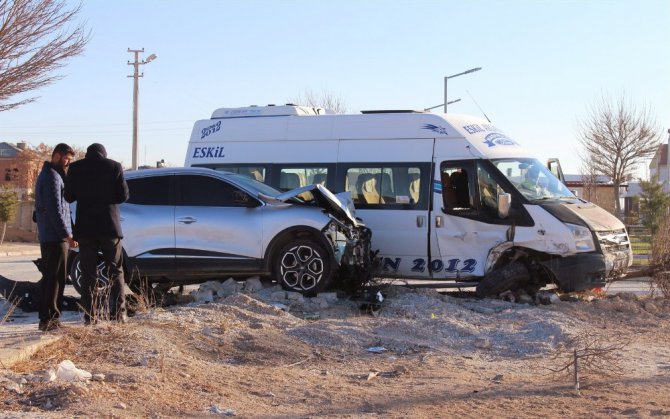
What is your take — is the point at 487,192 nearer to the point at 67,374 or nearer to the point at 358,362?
the point at 358,362

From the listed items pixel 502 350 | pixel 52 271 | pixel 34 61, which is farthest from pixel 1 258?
pixel 502 350

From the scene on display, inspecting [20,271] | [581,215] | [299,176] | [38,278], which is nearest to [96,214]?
[299,176]

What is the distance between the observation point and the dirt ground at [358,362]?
5.75 m

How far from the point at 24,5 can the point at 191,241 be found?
7.36 meters

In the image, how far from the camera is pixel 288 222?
34.3ft

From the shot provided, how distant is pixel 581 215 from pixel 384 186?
2.79 meters

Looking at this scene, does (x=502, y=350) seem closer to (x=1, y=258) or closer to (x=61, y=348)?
(x=61, y=348)

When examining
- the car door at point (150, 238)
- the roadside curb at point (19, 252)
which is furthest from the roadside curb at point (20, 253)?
the car door at point (150, 238)

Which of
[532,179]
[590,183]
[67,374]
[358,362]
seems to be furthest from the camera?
[590,183]

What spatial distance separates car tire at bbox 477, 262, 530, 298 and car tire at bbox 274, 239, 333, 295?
6.74 feet

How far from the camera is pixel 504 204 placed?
1079 centimetres

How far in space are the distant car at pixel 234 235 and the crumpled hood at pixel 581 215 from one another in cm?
255

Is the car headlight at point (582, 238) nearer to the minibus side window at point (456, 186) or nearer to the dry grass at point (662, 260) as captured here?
the dry grass at point (662, 260)

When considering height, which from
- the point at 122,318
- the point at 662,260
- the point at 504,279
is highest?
the point at 662,260
